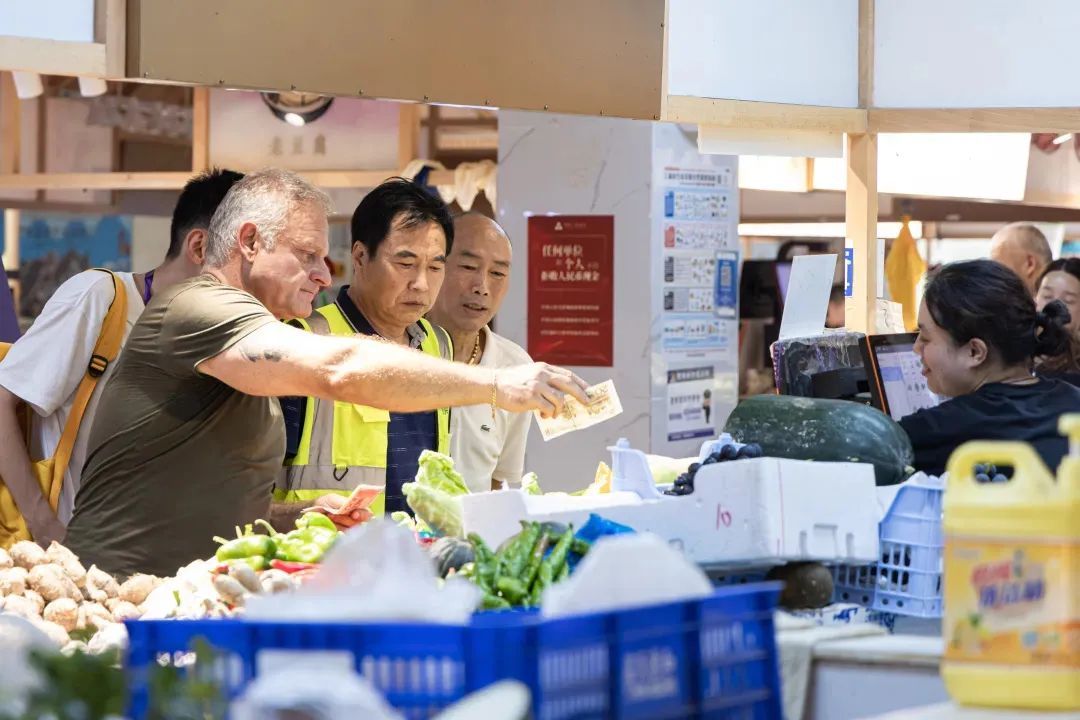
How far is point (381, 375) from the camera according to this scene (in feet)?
10.2

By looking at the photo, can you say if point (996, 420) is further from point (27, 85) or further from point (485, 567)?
point (27, 85)

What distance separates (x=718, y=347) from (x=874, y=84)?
180cm

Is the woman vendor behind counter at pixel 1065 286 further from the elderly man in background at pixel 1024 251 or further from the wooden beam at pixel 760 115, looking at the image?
the wooden beam at pixel 760 115

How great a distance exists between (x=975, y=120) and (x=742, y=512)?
9.51 ft

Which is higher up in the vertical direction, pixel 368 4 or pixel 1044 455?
pixel 368 4

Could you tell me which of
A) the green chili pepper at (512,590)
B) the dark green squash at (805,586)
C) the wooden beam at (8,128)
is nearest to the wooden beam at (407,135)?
the wooden beam at (8,128)

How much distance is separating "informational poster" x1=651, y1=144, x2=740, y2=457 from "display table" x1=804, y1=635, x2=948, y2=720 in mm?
4151

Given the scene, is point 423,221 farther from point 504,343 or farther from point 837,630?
point 837,630

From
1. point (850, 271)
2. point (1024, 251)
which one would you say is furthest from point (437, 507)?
point (1024, 251)

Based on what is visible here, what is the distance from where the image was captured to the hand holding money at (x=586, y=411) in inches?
127

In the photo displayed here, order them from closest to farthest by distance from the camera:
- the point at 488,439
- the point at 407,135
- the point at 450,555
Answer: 1. the point at 450,555
2. the point at 488,439
3. the point at 407,135

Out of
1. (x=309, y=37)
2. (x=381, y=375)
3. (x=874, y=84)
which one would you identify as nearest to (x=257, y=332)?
(x=381, y=375)

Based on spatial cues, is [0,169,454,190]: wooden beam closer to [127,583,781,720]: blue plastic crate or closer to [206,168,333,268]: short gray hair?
[206,168,333,268]: short gray hair

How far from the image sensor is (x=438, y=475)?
11.0ft
